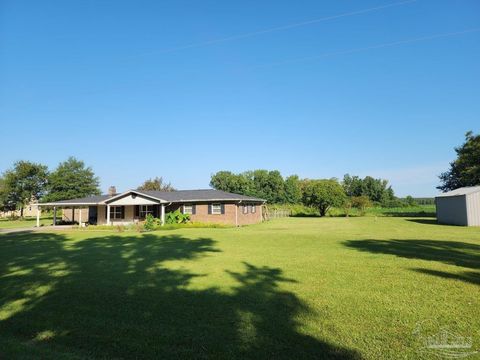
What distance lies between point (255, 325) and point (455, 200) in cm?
2985

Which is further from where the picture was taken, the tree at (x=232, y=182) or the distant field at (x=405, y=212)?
the tree at (x=232, y=182)

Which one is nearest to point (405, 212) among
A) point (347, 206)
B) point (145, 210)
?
point (347, 206)

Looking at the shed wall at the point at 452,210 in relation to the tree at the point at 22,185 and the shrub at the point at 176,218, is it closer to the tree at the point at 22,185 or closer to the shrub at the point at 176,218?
the shrub at the point at 176,218

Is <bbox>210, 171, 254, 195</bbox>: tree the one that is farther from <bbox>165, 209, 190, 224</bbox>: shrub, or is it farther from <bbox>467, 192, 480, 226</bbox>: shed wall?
<bbox>467, 192, 480, 226</bbox>: shed wall

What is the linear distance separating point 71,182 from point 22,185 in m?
7.14

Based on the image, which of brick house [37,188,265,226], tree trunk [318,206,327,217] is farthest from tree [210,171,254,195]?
brick house [37,188,265,226]

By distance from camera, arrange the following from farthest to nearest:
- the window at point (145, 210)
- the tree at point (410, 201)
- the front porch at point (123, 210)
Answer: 1. the tree at point (410, 201)
2. the window at point (145, 210)
3. the front porch at point (123, 210)

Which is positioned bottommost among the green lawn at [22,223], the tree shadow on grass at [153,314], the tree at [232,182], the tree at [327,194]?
the tree shadow on grass at [153,314]

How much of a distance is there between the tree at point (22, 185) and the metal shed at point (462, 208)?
58.0 meters

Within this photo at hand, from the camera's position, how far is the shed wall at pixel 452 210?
89.6 ft

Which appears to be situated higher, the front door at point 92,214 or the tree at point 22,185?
the tree at point 22,185

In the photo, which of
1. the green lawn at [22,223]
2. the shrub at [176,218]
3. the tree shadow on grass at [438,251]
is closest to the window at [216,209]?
the shrub at [176,218]

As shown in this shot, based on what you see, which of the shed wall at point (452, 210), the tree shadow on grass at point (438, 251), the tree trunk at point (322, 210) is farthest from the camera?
the tree trunk at point (322, 210)

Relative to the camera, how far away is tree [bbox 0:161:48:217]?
5428 cm
